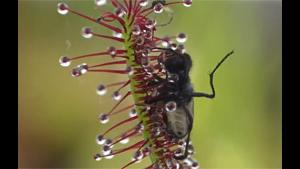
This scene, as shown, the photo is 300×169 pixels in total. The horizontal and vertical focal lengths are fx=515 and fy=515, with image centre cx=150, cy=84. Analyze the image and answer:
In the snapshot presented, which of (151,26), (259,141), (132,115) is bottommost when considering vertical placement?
(259,141)

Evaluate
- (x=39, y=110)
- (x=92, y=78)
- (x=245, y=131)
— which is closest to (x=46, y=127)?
(x=39, y=110)

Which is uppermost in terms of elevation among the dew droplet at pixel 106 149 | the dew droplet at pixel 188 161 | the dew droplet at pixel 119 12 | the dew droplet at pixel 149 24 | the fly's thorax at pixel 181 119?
the dew droplet at pixel 119 12

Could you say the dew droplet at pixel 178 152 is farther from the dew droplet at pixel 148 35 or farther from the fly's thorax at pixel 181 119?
the dew droplet at pixel 148 35

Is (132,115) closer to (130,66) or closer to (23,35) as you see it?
(130,66)

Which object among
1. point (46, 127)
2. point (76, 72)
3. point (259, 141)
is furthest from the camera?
point (259, 141)

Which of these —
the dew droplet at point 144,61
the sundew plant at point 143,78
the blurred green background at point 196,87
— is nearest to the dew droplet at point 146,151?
the sundew plant at point 143,78

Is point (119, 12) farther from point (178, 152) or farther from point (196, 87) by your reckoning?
point (196, 87)
